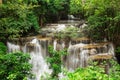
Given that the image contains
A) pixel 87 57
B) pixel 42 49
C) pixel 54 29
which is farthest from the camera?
pixel 54 29

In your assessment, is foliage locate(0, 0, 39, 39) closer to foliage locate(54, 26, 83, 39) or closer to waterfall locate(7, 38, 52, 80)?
waterfall locate(7, 38, 52, 80)

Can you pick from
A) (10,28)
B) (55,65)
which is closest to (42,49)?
(10,28)

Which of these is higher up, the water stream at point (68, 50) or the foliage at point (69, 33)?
the foliage at point (69, 33)

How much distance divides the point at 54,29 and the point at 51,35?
2.42m

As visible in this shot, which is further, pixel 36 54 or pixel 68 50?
pixel 36 54

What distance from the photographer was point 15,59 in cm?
998

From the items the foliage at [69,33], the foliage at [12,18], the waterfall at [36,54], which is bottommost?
the waterfall at [36,54]

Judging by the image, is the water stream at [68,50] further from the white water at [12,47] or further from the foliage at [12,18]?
the foliage at [12,18]

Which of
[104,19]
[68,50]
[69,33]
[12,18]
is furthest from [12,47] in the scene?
[104,19]

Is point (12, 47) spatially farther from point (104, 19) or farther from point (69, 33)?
point (104, 19)

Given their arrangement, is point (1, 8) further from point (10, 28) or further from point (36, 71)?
point (36, 71)

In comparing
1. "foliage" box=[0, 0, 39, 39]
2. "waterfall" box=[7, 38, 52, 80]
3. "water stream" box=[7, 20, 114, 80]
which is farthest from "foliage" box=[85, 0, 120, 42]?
"foliage" box=[0, 0, 39, 39]

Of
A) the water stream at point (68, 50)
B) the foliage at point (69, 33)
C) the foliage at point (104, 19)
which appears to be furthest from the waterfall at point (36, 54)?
the foliage at point (104, 19)

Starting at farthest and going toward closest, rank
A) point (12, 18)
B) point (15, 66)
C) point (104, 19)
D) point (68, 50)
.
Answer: point (104, 19)
point (12, 18)
point (68, 50)
point (15, 66)
